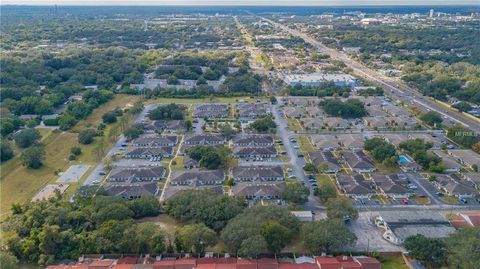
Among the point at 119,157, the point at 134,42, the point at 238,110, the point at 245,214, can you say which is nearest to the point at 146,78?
the point at 238,110

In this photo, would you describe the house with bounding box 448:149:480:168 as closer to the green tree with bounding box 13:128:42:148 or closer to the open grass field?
the open grass field

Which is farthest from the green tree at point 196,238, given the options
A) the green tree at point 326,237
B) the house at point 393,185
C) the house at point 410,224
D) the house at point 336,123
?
the house at point 336,123

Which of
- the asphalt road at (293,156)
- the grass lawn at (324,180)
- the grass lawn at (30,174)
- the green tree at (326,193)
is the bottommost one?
the grass lawn at (324,180)

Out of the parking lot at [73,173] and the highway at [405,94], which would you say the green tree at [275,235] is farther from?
the highway at [405,94]

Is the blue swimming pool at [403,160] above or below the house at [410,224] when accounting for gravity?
below

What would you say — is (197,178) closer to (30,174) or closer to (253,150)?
(253,150)

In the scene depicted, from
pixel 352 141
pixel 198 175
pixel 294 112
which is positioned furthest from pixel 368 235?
pixel 294 112

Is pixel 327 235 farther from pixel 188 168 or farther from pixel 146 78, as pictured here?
pixel 146 78
